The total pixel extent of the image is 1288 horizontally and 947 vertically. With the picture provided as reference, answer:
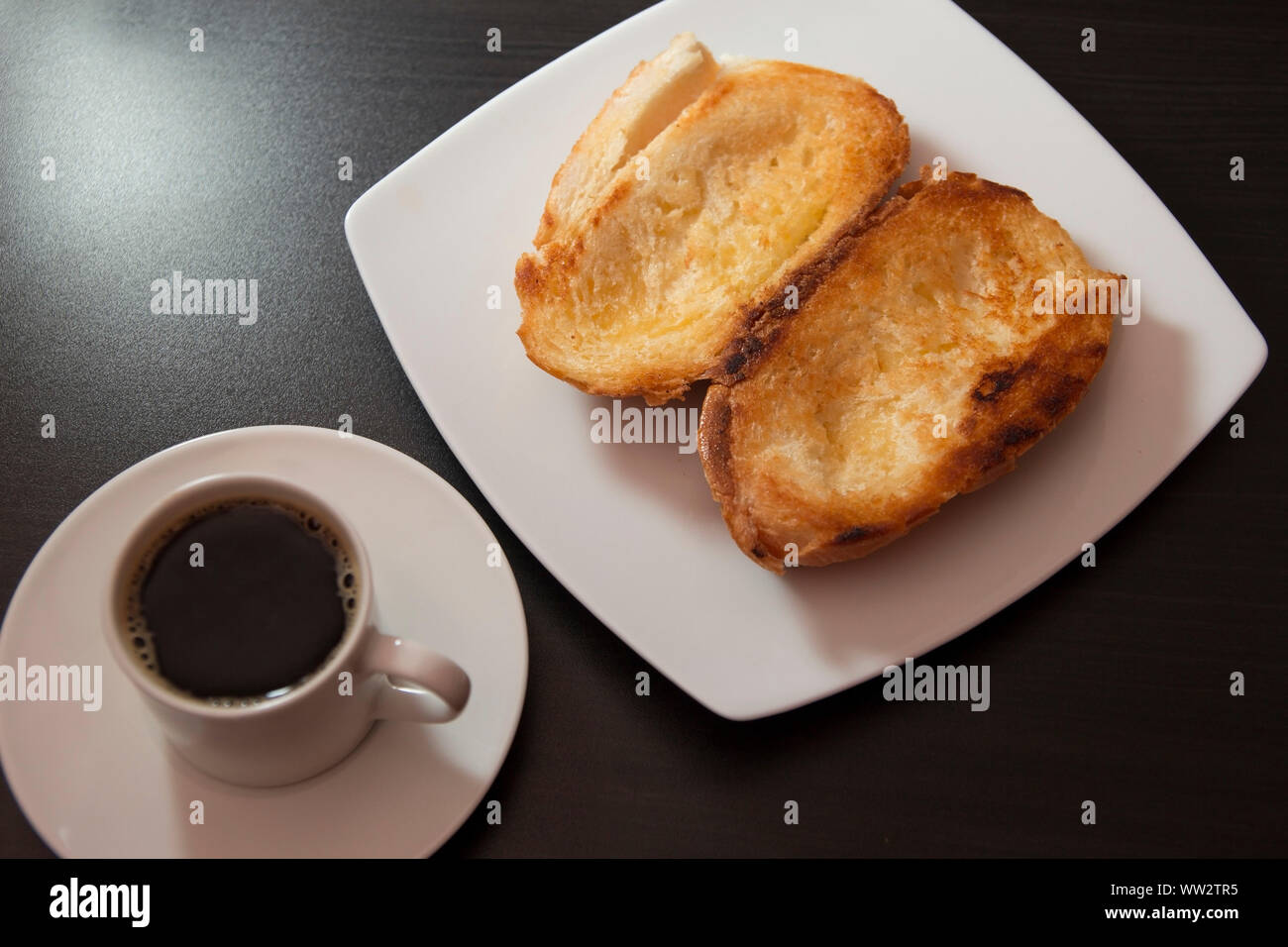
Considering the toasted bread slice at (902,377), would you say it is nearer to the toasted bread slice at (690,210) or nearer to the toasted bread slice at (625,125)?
the toasted bread slice at (690,210)

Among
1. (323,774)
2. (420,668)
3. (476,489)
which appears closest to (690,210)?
(476,489)

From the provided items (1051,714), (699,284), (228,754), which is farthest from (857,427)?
(228,754)

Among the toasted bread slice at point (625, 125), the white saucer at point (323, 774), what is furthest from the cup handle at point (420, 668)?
the toasted bread slice at point (625, 125)

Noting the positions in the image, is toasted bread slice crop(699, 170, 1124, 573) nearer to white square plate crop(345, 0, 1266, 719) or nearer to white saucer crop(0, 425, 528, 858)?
white square plate crop(345, 0, 1266, 719)

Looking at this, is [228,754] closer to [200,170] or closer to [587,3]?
[200,170]

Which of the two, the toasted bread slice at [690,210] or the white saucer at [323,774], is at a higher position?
the toasted bread slice at [690,210]

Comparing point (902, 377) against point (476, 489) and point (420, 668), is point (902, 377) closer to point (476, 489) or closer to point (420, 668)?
point (476, 489)
